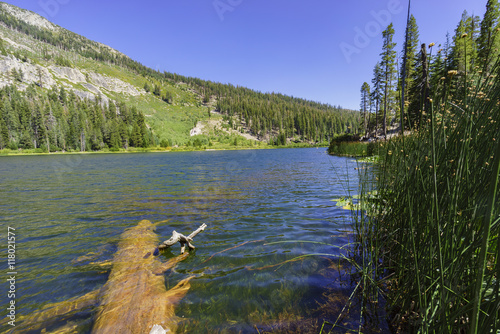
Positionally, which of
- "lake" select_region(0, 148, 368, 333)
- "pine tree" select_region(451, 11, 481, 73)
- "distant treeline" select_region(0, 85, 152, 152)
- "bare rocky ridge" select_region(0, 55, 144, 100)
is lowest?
"lake" select_region(0, 148, 368, 333)

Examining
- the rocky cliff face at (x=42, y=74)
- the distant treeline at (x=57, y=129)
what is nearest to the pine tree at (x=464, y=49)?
the distant treeline at (x=57, y=129)

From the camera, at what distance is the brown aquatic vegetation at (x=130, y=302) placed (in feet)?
10.00

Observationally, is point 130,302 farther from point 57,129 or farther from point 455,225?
point 57,129

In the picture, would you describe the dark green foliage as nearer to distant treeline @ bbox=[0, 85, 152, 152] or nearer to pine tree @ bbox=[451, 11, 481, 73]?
pine tree @ bbox=[451, 11, 481, 73]

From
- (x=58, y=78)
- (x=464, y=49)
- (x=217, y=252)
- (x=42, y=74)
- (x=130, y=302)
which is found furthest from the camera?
(x=58, y=78)

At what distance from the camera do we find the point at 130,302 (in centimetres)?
345

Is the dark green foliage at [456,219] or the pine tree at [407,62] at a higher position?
the pine tree at [407,62]

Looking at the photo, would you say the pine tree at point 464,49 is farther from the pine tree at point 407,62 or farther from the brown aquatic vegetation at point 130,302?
the brown aquatic vegetation at point 130,302

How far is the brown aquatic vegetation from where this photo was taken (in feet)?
10.00

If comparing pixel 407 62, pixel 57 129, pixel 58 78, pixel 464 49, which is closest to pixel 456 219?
pixel 464 49

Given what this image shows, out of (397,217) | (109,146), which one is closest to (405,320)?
(397,217)

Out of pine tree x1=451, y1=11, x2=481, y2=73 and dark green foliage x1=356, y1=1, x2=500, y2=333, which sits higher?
pine tree x1=451, y1=11, x2=481, y2=73

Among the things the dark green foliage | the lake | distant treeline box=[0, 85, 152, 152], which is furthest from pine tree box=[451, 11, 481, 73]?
distant treeline box=[0, 85, 152, 152]

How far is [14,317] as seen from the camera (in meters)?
3.29
